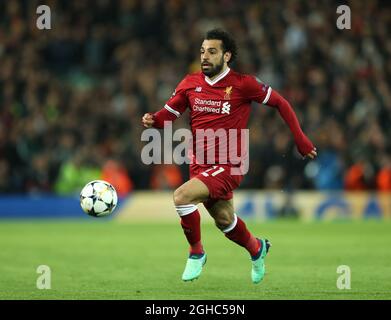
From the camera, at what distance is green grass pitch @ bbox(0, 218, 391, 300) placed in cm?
824

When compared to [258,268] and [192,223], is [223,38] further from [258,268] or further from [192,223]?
[258,268]

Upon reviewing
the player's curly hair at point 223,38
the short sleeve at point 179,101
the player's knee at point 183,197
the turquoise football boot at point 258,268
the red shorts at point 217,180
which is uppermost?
the player's curly hair at point 223,38

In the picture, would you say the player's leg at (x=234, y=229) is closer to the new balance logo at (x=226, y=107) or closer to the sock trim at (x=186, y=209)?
the sock trim at (x=186, y=209)

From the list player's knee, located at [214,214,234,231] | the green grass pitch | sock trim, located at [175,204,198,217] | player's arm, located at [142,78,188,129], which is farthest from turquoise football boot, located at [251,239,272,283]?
player's arm, located at [142,78,188,129]

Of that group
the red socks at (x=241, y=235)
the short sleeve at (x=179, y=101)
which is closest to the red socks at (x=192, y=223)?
the red socks at (x=241, y=235)

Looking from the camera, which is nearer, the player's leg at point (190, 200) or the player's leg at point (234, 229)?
the player's leg at point (190, 200)

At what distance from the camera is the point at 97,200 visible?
8.96 metres

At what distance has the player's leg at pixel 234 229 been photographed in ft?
28.1

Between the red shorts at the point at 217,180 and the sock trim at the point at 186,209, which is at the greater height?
the red shorts at the point at 217,180

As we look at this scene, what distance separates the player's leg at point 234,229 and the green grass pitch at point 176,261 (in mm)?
198

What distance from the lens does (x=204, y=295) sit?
8008mm

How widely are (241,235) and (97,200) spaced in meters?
1.45

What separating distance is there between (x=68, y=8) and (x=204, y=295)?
1466 cm

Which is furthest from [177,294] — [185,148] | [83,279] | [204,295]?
[185,148]
